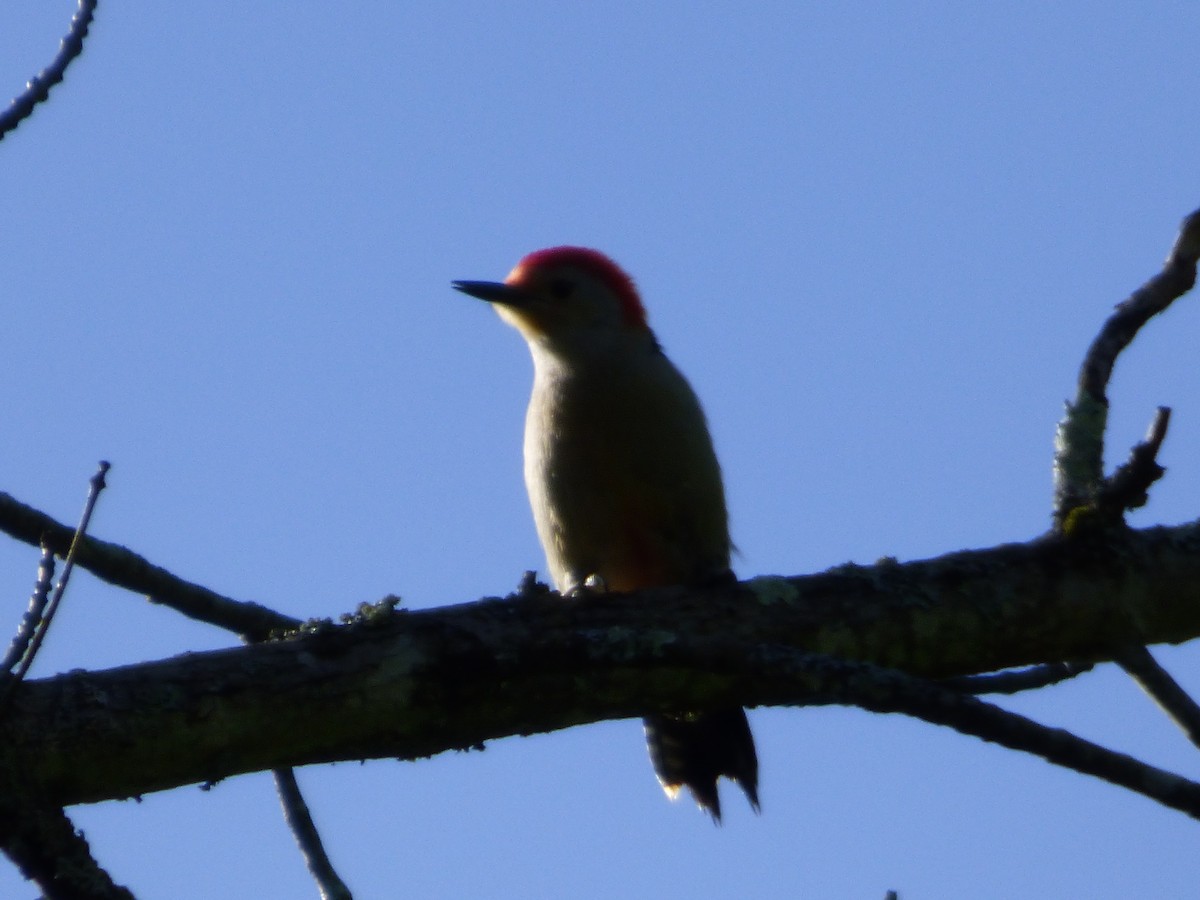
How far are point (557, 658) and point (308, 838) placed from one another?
3.63 ft

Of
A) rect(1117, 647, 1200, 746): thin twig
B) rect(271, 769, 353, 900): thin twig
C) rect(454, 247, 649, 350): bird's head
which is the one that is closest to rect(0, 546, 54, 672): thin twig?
rect(271, 769, 353, 900): thin twig

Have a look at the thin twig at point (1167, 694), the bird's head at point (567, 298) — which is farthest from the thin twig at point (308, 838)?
the bird's head at point (567, 298)

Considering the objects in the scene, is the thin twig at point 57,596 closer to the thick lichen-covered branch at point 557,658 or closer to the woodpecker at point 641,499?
the thick lichen-covered branch at point 557,658

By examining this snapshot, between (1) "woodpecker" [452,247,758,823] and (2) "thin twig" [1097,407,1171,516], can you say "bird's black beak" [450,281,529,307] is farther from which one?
(2) "thin twig" [1097,407,1171,516]

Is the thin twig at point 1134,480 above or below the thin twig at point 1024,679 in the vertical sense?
above

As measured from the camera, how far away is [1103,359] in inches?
169

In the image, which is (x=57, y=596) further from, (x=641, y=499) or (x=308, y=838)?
(x=641, y=499)

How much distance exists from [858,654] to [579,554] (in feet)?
7.23

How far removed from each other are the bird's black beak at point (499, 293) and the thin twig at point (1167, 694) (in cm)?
370

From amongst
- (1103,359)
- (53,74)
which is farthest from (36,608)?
(1103,359)

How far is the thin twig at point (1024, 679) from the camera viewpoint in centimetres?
400

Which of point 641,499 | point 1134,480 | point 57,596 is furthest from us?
point 641,499

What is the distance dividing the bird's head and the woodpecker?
456 millimetres

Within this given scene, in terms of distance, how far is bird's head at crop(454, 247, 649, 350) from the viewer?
6.66 m
